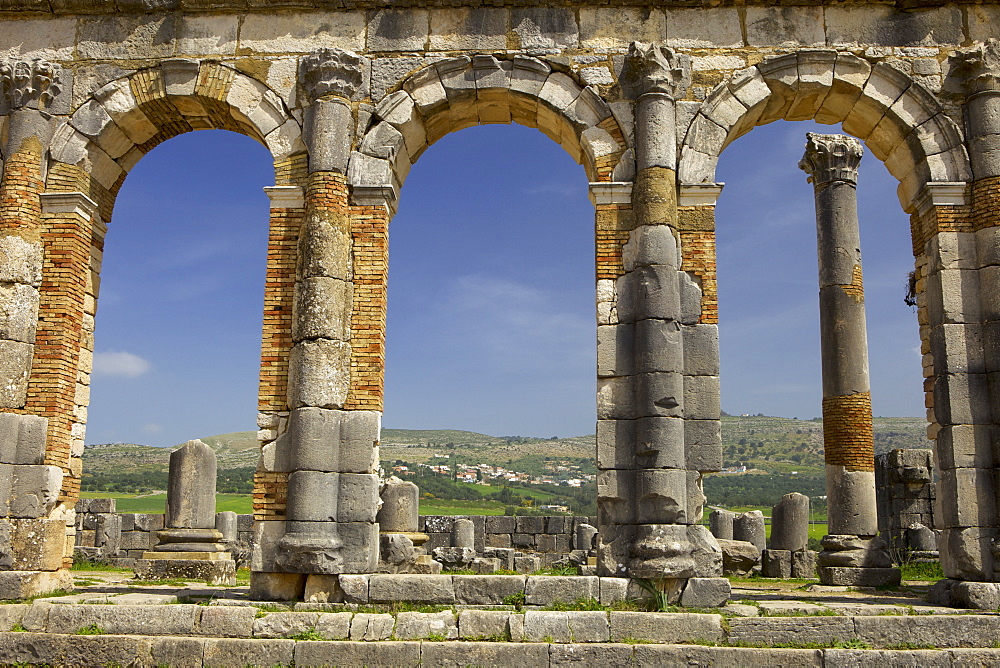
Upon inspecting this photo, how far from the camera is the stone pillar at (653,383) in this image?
9172mm

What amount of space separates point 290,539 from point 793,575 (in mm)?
11000

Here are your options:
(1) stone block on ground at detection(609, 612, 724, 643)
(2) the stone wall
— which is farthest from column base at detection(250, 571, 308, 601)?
(2) the stone wall

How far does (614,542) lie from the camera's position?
9.37m

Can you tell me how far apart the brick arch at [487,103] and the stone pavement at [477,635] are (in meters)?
4.93

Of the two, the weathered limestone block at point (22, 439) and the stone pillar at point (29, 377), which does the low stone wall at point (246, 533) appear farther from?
the weathered limestone block at point (22, 439)

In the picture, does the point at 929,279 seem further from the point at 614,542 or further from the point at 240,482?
the point at 240,482

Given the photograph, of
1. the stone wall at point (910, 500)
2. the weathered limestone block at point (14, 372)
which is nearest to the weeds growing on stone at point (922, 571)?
the stone wall at point (910, 500)

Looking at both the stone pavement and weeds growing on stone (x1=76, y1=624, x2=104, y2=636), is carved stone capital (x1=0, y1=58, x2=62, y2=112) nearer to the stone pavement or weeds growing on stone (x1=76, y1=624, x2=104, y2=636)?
the stone pavement

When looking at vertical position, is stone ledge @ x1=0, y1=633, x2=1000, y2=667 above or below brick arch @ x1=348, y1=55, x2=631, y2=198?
below

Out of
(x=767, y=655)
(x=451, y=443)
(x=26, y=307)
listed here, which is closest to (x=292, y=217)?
(x=26, y=307)

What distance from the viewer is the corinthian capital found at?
33.3ft

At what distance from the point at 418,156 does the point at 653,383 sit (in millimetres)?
4369

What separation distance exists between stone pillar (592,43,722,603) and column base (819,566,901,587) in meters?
5.45

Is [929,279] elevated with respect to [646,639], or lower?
elevated
